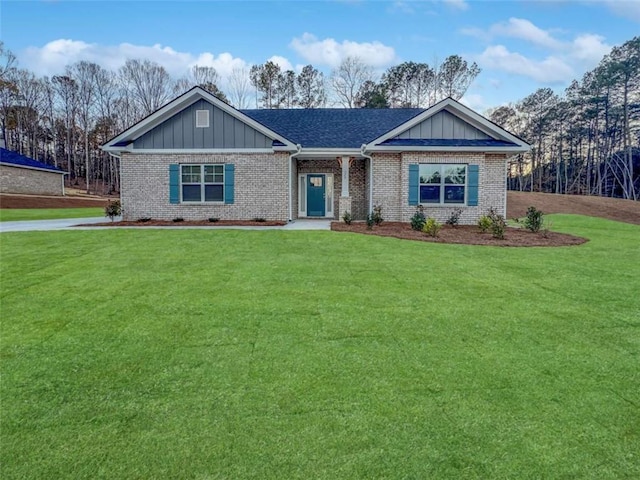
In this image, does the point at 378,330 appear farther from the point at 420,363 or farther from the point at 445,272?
the point at 445,272

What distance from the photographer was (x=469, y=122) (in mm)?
14930

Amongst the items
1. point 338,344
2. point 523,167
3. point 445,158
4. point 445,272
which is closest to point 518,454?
point 338,344

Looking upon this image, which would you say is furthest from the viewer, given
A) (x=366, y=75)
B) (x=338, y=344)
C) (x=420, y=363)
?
(x=366, y=75)

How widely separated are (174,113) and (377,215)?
843cm

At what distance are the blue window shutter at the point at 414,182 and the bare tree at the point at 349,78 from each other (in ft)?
72.8

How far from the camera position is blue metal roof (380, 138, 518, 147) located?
47.6 ft

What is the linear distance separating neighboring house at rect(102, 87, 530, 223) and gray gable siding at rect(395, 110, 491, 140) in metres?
0.04

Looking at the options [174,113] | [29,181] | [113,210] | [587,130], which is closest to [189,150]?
[174,113]

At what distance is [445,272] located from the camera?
6633 millimetres

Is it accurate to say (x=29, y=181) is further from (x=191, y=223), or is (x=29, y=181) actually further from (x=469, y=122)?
(x=469, y=122)

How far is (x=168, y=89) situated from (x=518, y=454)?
4703 cm

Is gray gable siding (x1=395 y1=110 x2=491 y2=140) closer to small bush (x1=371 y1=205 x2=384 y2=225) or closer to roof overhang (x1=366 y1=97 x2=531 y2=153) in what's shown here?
roof overhang (x1=366 y1=97 x2=531 y2=153)

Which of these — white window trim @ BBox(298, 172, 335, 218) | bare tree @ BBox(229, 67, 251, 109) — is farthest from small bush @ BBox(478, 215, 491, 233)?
bare tree @ BBox(229, 67, 251, 109)

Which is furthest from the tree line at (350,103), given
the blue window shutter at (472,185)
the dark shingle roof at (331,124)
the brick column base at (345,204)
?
the blue window shutter at (472,185)
